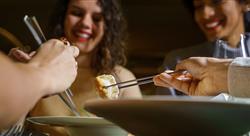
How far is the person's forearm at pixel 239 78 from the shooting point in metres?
0.67

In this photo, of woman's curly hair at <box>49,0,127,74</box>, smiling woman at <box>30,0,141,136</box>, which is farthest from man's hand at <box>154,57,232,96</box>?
woman's curly hair at <box>49,0,127,74</box>

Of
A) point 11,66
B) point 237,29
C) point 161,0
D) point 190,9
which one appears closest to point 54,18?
point 190,9

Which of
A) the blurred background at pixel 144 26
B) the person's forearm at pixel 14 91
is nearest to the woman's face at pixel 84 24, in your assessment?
the person's forearm at pixel 14 91

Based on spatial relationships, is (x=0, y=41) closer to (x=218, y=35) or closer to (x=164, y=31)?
(x=164, y=31)

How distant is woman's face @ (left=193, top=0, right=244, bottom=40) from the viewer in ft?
6.06

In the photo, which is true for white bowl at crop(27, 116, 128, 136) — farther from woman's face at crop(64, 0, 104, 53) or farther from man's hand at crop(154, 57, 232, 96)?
woman's face at crop(64, 0, 104, 53)

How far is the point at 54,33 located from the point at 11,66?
136cm

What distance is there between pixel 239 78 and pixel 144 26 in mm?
3800

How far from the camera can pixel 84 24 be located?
1709 mm

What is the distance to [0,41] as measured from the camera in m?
4.22

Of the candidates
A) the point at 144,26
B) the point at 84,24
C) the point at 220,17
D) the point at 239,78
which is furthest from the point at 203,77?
the point at 144,26

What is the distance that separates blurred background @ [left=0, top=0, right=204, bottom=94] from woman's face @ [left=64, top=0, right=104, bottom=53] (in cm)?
223

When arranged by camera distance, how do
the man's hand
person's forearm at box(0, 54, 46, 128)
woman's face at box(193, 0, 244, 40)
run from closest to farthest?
person's forearm at box(0, 54, 46, 128)
the man's hand
woman's face at box(193, 0, 244, 40)

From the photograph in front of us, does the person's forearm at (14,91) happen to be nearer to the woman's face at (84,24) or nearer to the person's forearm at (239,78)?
the person's forearm at (239,78)
